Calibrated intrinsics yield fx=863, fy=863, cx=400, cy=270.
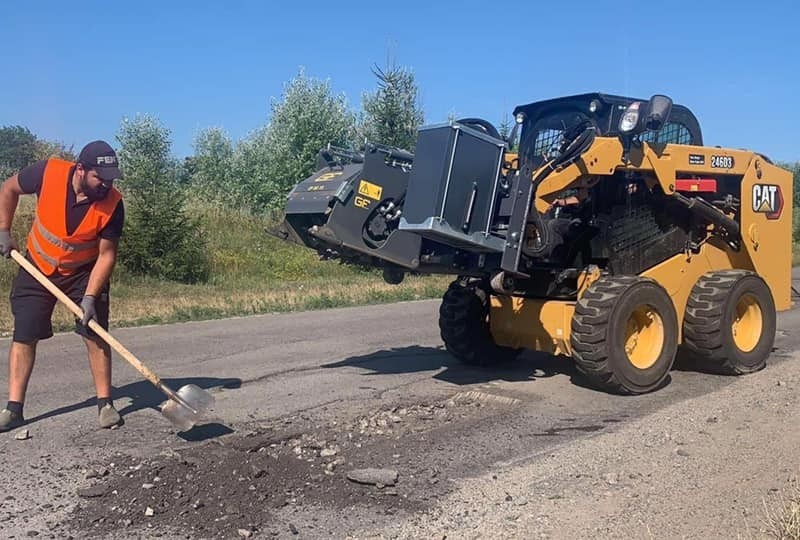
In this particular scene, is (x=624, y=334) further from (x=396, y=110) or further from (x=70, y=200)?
(x=396, y=110)

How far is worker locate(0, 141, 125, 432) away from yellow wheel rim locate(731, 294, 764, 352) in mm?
5800

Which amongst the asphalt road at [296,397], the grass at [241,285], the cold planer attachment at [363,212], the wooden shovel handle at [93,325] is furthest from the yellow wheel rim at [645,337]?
the grass at [241,285]

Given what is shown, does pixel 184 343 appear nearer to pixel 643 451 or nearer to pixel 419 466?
pixel 419 466

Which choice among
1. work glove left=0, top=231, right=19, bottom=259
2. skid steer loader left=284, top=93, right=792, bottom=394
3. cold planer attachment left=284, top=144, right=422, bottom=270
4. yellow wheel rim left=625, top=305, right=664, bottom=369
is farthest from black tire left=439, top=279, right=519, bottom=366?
work glove left=0, top=231, right=19, bottom=259

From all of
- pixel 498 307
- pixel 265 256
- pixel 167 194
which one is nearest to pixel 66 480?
pixel 498 307

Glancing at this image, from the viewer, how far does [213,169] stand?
4062 cm

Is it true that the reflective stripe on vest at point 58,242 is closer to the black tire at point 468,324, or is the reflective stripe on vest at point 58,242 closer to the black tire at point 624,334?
the black tire at point 468,324

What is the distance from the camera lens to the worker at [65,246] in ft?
19.5

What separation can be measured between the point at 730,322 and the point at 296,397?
4.07m

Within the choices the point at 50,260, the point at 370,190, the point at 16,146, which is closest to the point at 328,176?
the point at 370,190

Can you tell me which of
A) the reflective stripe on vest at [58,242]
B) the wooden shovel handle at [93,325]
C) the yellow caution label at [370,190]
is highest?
the yellow caution label at [370,190]

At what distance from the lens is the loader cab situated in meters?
7.76

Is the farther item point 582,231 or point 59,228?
point 582,231

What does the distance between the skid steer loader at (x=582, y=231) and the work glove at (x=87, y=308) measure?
173 centimetres
